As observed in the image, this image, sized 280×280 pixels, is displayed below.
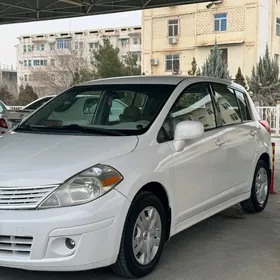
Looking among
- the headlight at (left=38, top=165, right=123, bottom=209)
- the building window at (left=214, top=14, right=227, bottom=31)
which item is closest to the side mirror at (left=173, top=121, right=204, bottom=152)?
the headlight at (left=38, top=165, right=123, bottom=209)

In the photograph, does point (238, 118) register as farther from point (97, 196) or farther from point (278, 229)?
point (97, 196)

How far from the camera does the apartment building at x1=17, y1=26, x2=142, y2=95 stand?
51.7 metres

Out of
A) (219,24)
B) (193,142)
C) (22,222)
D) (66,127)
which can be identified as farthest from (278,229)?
(219,24)

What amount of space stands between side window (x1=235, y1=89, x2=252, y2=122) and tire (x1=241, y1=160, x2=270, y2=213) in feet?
2.00

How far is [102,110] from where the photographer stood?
4.70 m

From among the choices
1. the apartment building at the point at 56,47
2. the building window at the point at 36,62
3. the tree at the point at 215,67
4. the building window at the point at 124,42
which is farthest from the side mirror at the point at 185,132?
the building window at the point at 36,62

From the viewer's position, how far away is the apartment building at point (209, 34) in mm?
31031

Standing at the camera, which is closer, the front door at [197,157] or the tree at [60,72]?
the front door at [197,157]

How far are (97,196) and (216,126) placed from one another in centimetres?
202

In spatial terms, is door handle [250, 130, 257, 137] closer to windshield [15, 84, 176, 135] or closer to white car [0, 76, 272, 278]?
white car [0, 76, 272, 278]

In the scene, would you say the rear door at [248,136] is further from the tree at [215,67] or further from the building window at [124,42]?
the building window at [124,42]

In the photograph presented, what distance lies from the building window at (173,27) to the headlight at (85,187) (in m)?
31.8

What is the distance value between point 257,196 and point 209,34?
28.1 meters

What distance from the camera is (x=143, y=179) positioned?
3627 mm
